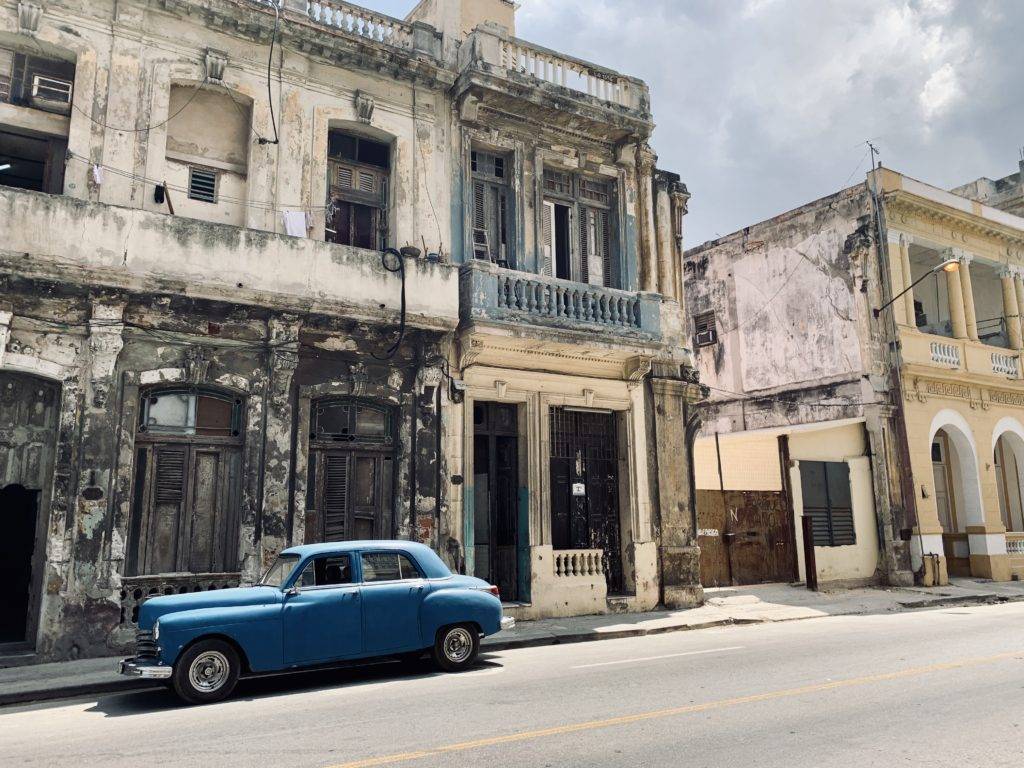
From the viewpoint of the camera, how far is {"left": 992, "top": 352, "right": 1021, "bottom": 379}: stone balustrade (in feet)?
78.3

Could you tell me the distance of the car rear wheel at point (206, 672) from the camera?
25.0 feet

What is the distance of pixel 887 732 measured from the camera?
5824 mm

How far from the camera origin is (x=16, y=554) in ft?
37.8

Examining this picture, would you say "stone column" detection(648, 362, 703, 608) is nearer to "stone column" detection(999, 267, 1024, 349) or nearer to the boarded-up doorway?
the boarded-up doorway

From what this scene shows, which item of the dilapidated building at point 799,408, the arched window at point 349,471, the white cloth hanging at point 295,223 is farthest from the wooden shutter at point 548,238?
the dilapidated building at point 799,408

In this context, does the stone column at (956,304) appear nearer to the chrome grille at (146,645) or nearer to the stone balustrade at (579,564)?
the stone balustrade at (579,564)

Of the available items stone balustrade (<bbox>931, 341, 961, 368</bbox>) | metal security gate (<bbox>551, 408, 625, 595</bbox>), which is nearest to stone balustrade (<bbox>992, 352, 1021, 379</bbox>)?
stone balustrade (<bbox>931, 341, 961, 368</bbox>)

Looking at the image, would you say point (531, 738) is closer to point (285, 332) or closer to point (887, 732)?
point (887, 732)

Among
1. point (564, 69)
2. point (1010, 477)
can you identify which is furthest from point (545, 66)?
point (1010, 477)

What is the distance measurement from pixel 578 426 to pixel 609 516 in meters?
1.83

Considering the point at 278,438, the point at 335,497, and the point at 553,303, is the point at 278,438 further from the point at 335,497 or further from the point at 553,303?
the point at 553,303

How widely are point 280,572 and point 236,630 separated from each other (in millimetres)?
951

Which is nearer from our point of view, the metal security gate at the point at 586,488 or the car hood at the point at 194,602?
the car hood at the point at 194,602

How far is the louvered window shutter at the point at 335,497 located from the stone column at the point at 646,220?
7.32 m
